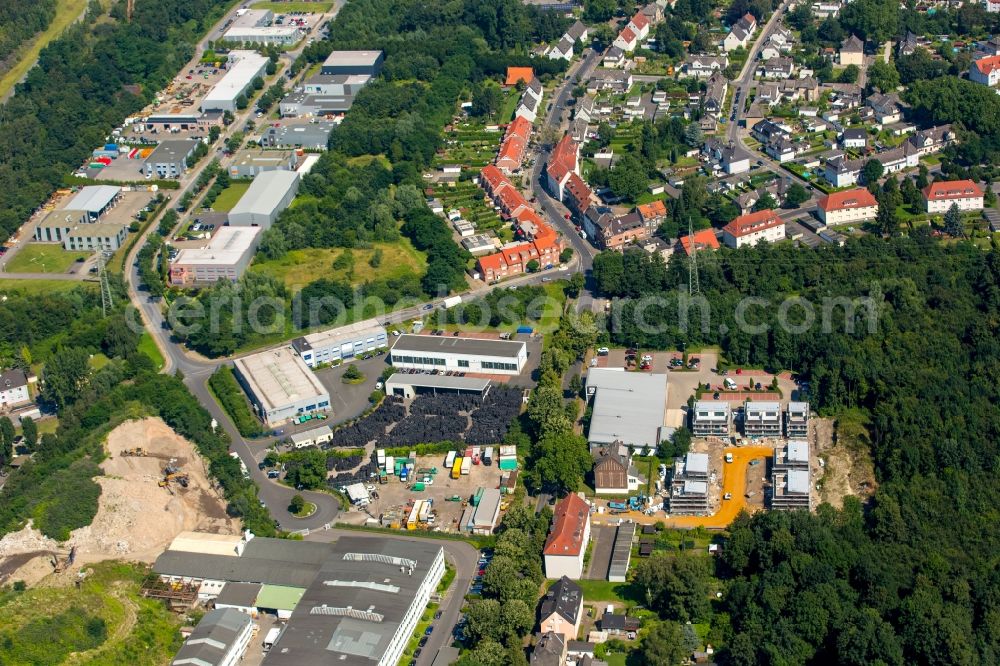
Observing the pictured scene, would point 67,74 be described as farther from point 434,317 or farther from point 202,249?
point 434,317

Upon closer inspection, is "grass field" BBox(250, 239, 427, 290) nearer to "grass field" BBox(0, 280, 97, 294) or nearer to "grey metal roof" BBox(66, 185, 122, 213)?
"grass field" BBox(0, 280, 97, 294)

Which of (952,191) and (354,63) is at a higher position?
(952,191)

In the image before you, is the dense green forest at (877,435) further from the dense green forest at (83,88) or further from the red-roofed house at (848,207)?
the dense green forest at (83,88)

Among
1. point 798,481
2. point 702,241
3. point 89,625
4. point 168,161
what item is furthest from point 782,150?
point 89,625

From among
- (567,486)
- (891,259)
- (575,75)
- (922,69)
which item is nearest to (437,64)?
(575,75)

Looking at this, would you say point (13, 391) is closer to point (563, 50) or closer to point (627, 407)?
point (627, 407)

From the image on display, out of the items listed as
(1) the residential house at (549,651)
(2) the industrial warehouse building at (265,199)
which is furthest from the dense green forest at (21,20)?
(1) the residential house at (549,651)

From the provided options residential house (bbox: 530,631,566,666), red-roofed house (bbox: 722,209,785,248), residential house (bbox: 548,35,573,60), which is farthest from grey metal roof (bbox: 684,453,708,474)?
residential house (bbox: 548,35,573,60)
